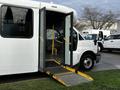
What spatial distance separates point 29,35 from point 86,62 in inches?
134

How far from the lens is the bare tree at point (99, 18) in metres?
58.6

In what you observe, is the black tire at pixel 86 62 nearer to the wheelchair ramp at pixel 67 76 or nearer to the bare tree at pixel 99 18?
the wheelchair ramp at pixel 67 76

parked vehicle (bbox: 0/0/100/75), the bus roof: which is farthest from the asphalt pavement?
the bus roof

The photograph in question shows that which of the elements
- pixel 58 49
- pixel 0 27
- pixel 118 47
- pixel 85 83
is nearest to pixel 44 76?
pixel 58 49

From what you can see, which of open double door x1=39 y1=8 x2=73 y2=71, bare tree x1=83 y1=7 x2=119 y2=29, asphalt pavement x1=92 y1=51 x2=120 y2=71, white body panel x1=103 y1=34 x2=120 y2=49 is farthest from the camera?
bare tree x1=83 y1=7 x2=119 y2=29

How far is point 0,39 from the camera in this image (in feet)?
27.5

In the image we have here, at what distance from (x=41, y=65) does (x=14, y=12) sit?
78.4 inches

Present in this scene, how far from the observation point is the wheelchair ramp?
27.9 feet

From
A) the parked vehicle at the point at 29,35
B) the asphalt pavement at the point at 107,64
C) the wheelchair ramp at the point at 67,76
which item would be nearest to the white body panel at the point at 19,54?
the parked vehicle at the point at 29,35

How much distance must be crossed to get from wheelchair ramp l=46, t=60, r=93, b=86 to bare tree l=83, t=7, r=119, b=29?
5006cm

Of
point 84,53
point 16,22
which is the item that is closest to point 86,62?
point 84,53

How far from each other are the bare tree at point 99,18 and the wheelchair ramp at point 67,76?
50063 mm

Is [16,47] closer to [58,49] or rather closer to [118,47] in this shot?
[58,49]

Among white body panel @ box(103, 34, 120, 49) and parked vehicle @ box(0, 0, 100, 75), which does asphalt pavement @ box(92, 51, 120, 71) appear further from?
white body panel @ box(103, 34, 120, 49)
